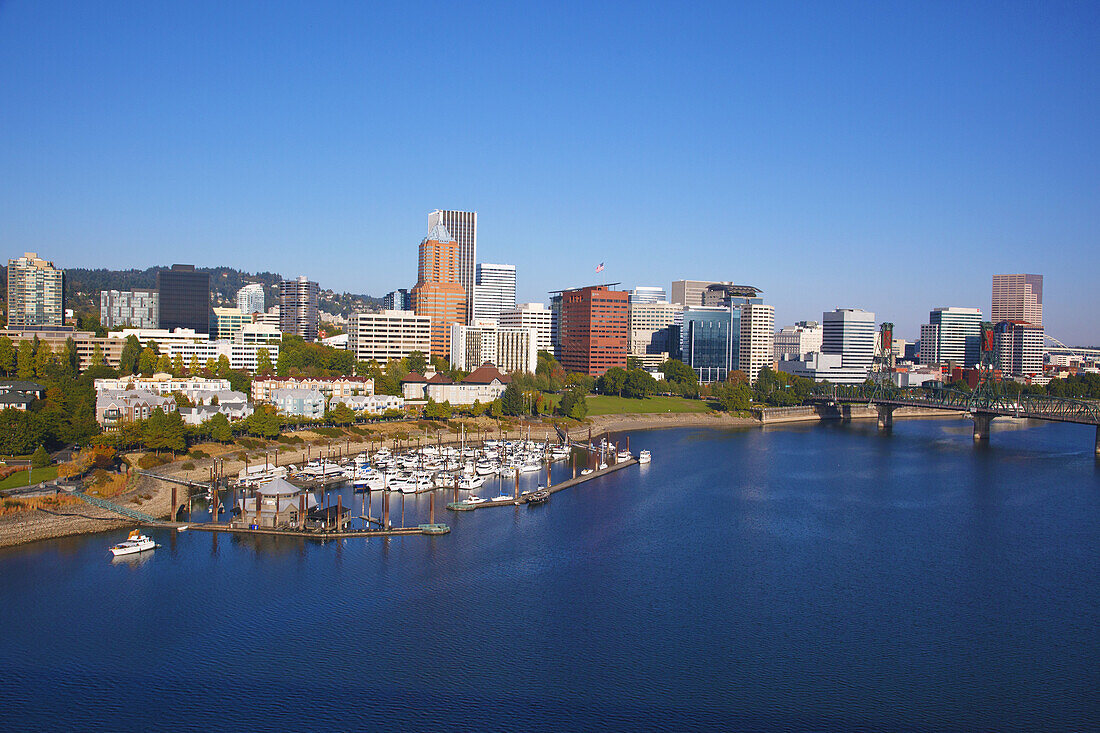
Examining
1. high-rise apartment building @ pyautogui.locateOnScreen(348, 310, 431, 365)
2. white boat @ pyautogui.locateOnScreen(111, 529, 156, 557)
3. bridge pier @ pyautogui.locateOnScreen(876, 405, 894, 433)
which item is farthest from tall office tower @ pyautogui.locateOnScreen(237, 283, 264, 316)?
white boat @ pyautogui.locateOnScreen(111, 529, 156, 557)

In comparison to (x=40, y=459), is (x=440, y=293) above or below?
above

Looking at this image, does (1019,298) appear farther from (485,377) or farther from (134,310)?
(134,310)

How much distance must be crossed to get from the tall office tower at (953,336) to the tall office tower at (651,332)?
30194 millimetres

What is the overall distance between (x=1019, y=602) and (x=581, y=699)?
9977 millimetres

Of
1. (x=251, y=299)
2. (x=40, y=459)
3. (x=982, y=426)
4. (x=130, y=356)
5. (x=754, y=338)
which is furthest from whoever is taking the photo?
(x=251, y=299)

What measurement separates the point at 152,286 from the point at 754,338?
96829 mm

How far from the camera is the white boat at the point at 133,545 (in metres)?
19.0

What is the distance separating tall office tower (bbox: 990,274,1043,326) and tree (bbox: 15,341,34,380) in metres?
115

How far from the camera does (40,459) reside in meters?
24.0

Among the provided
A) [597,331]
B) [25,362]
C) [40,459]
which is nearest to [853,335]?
[597,331]

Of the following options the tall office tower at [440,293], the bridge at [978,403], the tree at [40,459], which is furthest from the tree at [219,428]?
the bridge at [978,403]

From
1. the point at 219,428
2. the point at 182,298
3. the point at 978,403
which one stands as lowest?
the point at 219,428

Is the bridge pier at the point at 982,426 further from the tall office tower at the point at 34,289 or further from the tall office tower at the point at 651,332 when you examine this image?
the tall office tower at the point at 34,289

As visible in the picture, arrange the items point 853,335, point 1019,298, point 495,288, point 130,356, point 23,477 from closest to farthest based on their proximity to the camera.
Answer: point 23,477, point 130,356, point 853,335, point 495,288, point 1019,298
